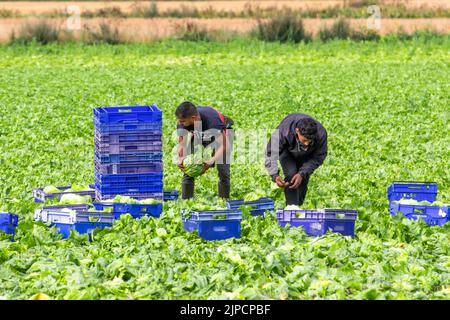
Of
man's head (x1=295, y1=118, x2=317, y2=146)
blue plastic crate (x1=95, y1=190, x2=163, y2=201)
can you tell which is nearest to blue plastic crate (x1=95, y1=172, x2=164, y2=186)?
blue plastic crate (x1=95, y1=190, x2=163, y2=201)

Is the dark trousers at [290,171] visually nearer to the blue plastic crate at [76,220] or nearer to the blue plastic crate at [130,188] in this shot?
the blue plastic crate at [130,188]

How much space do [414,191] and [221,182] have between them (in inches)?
104

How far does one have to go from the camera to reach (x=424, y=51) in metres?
38.9

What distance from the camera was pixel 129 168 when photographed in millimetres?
13102

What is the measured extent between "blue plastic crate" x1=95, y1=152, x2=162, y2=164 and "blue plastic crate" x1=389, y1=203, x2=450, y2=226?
3.09 m

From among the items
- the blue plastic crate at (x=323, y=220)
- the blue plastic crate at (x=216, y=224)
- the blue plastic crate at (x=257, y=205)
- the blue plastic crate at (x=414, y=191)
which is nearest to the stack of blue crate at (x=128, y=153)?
the blue plastic crate at (x=257, y=205)

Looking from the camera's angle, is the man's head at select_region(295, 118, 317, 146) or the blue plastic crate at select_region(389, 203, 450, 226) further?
the man's head at select_region(295, 118, 317, 146)

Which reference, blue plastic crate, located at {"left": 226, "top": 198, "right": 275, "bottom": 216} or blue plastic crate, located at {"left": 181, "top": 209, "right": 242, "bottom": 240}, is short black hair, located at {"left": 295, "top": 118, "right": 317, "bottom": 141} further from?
blue plastic crate, located at {"left": 181, "top": 209, "right": 242, "bottom": 240}

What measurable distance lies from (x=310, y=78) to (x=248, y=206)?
18.4 metres

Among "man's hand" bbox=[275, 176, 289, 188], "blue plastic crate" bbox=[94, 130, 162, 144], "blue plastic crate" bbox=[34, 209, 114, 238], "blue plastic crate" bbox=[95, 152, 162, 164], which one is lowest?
"blue plastic crate" bbox=[34, 209, 114, 238]

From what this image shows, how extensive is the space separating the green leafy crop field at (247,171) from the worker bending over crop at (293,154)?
40 cm

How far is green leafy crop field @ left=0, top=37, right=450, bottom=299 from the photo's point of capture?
31.8ft

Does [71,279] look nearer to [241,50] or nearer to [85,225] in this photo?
[85,225]
